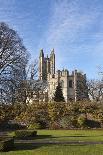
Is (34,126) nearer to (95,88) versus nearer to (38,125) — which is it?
(38,125)

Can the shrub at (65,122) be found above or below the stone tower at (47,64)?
below

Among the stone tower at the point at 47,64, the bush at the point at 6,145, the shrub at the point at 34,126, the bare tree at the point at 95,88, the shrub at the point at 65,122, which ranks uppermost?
the stone tower at the point at 47,64

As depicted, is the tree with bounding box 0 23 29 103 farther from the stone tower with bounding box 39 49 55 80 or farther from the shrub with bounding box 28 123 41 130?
the stone tower with bounding box 39 49 55 80

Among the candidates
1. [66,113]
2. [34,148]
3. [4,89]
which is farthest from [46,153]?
[66,113]

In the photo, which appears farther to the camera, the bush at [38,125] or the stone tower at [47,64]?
the stone tower at [47,64]

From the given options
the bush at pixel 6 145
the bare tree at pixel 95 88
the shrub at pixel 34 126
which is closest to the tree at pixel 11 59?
the shrub at pixel 34 126

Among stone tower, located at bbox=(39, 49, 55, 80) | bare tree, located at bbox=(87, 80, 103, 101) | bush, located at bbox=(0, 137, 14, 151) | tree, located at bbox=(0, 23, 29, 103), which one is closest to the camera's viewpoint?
bush, located at bbox=(0, 137, 14, 151)

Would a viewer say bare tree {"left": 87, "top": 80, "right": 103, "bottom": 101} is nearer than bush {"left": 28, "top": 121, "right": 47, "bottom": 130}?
No

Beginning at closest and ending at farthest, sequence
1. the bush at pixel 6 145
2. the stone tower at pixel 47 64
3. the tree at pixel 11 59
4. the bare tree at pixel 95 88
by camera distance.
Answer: the bush at pixel 6 145 → the tree at pixel 11 59 → the bare tree at pixel 95 88 → the stone tower at pixel 47 64

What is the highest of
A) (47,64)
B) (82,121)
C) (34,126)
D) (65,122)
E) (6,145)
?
(47,64)

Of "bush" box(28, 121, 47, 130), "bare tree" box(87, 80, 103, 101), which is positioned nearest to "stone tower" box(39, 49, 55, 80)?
"bare tree" box(87, 80, 103, 101)

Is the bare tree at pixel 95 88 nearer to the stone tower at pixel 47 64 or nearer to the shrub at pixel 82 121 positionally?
the shrub at pixel 82 121

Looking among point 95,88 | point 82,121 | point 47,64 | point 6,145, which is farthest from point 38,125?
point 47,64

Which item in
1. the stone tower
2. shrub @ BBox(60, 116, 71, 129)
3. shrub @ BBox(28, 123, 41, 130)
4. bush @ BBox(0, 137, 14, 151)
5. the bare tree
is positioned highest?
the stone tower
